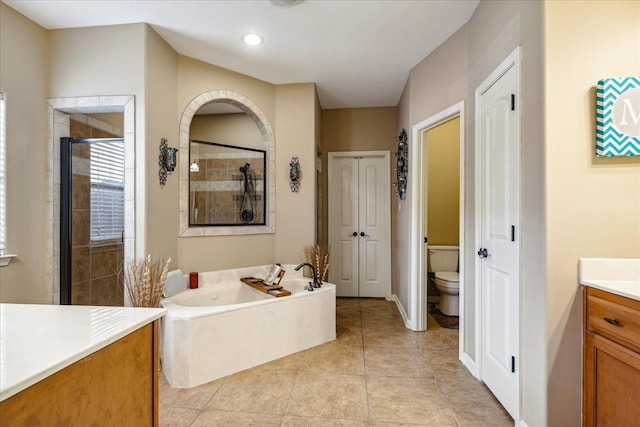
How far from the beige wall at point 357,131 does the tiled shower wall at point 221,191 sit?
1.26 m

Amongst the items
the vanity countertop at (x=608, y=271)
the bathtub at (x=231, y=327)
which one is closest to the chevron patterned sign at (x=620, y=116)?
the vanity countertop at (x=608, y=271)

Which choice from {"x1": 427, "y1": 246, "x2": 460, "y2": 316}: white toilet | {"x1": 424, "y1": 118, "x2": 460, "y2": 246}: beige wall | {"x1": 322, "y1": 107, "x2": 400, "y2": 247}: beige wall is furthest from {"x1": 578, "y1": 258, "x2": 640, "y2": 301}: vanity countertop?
{"x1": 322, "y1": 107, "x2": 400, "y2": 247}: beige wall

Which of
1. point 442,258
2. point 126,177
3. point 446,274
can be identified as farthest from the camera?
point 442,258

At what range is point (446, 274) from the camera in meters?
3.75

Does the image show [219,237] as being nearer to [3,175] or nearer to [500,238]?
[3,175]

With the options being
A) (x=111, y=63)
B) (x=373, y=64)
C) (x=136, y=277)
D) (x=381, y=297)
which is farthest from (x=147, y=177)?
(x=381, y=297)

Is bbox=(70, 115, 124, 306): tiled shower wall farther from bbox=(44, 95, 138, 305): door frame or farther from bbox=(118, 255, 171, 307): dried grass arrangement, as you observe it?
bbox=(118, 255, 171, 307): dried grass arrangement

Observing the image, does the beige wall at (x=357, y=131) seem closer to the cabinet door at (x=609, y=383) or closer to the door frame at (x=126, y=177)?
the door frame at (x=126, y=177)

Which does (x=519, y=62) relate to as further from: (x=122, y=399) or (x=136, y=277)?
(x=136, y=277)

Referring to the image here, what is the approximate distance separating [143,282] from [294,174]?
73.6 inches

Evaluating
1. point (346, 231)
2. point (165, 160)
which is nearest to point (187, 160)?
point (165, 160)

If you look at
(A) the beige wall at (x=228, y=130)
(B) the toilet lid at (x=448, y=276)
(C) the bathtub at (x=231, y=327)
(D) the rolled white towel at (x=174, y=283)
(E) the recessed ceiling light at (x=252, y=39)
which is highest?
(E) the recessed ceiling light at (x=252, y=39)

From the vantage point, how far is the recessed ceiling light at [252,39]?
8.61 ft

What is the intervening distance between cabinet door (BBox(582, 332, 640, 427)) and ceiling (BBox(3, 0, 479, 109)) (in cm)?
226
